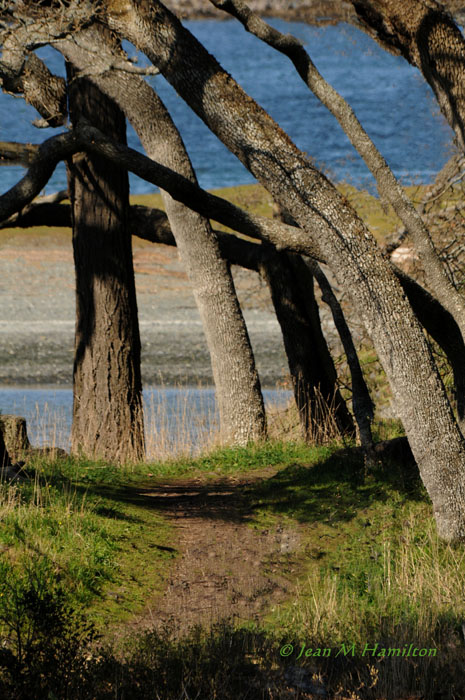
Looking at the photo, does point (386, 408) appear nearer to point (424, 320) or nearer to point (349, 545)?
point (424, 320)

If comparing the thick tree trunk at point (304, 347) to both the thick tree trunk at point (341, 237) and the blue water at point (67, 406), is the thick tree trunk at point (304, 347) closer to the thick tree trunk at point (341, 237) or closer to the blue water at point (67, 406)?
the blue water at point (67, 406)

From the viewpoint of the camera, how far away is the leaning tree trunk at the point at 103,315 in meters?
11.3

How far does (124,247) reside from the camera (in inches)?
456

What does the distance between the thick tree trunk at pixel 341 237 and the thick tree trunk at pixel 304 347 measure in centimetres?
450

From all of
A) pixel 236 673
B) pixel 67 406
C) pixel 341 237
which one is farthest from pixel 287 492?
pixel 67 406

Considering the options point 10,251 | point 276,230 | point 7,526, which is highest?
point 10,251

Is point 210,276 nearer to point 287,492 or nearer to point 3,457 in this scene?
point 287,492

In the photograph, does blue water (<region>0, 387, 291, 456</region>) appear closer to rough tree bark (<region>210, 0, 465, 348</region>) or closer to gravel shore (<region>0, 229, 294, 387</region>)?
gravel shore (<region>0, 229, 294, 387</region>)

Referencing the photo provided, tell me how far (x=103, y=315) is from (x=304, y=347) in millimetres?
2778

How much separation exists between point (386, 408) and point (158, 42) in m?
8.37

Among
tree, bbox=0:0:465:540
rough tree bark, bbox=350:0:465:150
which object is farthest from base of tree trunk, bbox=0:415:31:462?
rough tree bark, bbox=350:0:465:150

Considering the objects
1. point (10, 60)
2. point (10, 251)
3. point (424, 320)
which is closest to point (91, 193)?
point (10, 60)

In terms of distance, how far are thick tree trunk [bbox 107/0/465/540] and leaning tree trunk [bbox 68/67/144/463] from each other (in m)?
4.06

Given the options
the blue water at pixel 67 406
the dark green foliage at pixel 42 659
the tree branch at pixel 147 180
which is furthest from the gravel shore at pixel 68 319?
the dark green foliage at pixel 42 659
